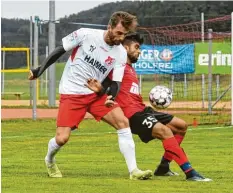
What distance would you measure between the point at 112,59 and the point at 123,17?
71cm

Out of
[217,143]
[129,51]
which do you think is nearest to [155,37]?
[217,143]

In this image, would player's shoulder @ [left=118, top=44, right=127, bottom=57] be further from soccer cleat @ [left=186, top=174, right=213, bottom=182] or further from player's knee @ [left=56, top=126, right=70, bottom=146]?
soccer cleat @ [left=186, top=174, right=213, bottom=182]

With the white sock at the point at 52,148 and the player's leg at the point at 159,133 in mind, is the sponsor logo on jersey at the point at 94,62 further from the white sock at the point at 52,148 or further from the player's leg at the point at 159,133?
the white sock at the point at 52,148

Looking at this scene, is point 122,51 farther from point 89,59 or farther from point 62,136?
point 62,136

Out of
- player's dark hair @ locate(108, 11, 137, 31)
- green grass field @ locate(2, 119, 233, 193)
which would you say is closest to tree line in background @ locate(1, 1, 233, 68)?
green grass field @ locate(2, 119, 233, 193)

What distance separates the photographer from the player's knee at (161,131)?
11555 millimetres

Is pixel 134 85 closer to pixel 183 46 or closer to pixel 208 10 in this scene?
pixel 183 46

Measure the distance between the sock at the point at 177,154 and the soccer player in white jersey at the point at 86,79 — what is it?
45 centimetres

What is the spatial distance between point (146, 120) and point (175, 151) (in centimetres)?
60

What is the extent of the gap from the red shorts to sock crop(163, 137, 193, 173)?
0.82 metres

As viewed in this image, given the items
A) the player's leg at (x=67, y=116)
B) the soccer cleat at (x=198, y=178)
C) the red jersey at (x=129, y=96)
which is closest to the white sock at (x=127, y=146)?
the red jersey at (x=129, y=96)

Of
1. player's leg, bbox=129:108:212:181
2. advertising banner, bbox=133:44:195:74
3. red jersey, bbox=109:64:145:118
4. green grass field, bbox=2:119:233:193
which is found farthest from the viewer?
advertising banner, bbox=133:44:195:74

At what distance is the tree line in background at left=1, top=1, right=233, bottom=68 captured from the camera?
4703cm

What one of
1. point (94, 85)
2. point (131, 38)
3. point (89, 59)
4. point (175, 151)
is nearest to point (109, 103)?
point (94, 85)
